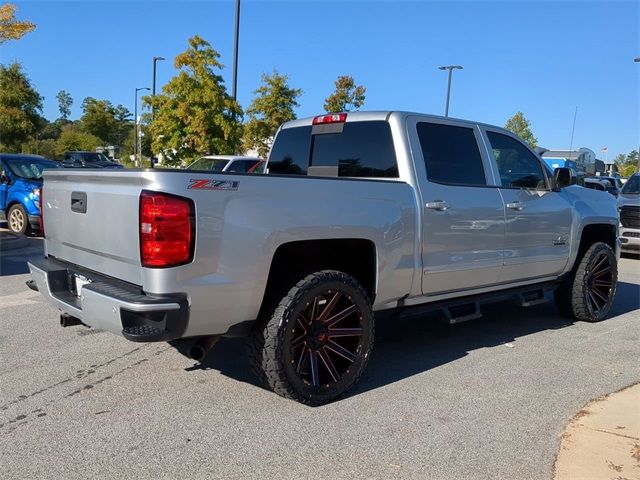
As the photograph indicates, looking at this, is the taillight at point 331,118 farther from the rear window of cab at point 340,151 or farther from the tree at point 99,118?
the tree at point 99,118

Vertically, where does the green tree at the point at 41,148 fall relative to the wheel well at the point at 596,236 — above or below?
above

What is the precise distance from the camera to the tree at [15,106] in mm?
31422

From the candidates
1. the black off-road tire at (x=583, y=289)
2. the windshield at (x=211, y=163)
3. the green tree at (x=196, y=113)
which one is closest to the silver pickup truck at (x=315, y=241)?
the black off-road tire at (x=583, y=289)

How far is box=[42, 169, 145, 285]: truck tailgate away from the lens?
3.35 meters

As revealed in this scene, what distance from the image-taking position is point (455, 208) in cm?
464

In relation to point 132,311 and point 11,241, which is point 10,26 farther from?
point 132,311

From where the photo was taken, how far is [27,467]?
118 inches

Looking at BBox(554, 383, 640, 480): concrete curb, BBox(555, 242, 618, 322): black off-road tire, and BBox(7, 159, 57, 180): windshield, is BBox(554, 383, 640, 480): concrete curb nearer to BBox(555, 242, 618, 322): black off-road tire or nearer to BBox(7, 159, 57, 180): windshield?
BBox(555, 242, 618, 322): black off-road tire

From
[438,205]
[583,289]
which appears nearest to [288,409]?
[438,205]

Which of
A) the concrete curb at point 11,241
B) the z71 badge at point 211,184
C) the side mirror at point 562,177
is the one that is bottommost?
the concrete curb at point 11,241

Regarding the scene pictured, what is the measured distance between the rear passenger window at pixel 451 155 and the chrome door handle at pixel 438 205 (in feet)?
0.64

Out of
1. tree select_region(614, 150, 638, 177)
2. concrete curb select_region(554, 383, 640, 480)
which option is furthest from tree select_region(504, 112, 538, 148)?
concrete curb select_region(554, 383, 640, 480)

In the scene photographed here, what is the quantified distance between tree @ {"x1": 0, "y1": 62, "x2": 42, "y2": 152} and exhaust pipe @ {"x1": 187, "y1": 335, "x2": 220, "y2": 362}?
106 ft

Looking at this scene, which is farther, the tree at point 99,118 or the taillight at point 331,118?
the tree at point 99,118
